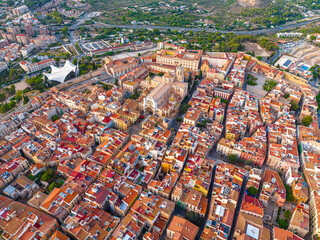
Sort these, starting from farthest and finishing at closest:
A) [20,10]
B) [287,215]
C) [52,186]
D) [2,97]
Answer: [20,10] < [2,97] < [52,186] < [287,215]

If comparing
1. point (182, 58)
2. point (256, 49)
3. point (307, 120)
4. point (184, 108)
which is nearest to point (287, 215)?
point (307, 120)

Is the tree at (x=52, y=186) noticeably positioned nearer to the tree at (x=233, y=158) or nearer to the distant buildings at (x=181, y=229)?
the distant buildings at (x=181, y=229)

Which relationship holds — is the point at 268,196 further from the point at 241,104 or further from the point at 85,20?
the point at 85,20

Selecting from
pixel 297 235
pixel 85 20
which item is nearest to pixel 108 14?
pixel 85 20

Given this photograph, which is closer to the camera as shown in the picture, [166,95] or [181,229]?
[181,229]

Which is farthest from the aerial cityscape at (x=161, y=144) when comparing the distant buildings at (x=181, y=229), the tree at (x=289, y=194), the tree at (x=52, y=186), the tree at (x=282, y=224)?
the tree at (x=52, y=186)

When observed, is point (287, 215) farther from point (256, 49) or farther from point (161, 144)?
point (256, 49)
